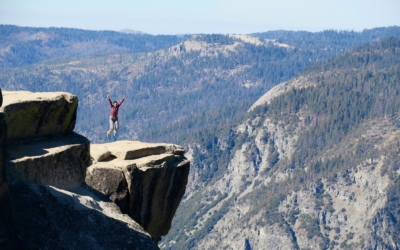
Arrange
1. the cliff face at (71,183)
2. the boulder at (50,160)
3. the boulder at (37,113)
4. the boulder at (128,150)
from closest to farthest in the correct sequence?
the cliff face at (71,183) < the boulder at (50,160) < the boulder at (37,113) < the boulder at (128,150)

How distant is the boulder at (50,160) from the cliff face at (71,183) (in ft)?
0.12

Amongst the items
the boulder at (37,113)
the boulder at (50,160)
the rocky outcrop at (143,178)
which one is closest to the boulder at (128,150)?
the rocky outcrop at (143,178)

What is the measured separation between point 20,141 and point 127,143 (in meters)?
7.17

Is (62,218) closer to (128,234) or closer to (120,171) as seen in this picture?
(128,234)

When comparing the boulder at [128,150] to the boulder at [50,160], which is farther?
the boulder at [128,150]

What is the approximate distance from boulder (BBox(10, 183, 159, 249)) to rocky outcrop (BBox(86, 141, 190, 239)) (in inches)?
83.6

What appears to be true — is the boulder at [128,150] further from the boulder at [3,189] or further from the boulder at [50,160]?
the boulder at [3,189]

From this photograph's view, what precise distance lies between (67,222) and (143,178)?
6.55 m

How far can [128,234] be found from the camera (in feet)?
81.0

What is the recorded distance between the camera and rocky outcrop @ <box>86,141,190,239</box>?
2820 centimetres

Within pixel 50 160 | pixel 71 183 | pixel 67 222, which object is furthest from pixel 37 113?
pixel 67 222

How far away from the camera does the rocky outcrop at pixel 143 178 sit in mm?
28203

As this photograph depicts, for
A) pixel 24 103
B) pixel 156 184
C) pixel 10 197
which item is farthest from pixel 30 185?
pixel 156 184

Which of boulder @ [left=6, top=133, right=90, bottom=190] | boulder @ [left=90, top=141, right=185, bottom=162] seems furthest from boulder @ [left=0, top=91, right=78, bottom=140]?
boulder @ [left=90, top=141, right=185, bottom=162]
